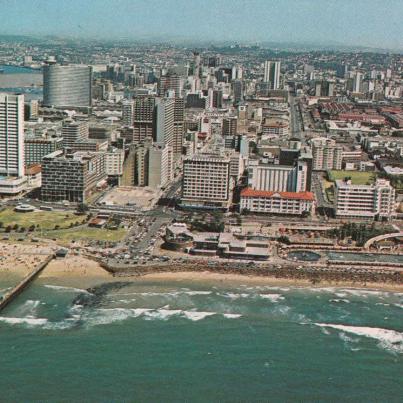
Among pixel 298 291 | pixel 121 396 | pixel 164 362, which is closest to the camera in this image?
pixel 121 396

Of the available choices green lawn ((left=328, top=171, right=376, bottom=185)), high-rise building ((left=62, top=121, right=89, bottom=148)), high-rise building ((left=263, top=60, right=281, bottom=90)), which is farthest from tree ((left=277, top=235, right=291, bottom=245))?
high-rise building ((left=263, top=60, right=281, bottom=90))

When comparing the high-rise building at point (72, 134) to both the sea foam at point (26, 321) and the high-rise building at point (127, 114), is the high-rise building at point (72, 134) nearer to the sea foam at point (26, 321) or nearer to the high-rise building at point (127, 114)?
the high-rise building at point (127, 114)

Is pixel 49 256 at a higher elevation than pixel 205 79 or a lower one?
lower

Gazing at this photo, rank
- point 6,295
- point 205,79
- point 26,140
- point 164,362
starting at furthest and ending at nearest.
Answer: point 205,79 < point 26,140 < point 6,295 < point 164,362

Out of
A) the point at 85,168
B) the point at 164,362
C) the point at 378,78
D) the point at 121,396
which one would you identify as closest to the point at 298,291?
the point at 164,362

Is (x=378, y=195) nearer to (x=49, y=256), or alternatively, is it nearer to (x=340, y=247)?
(x=340, y=247)

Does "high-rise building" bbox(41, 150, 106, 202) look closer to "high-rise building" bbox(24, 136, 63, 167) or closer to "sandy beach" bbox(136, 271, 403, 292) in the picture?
"high-rise building" bbox(24, 136, 63, 167)

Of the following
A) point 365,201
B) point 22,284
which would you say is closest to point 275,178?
point 365,201
